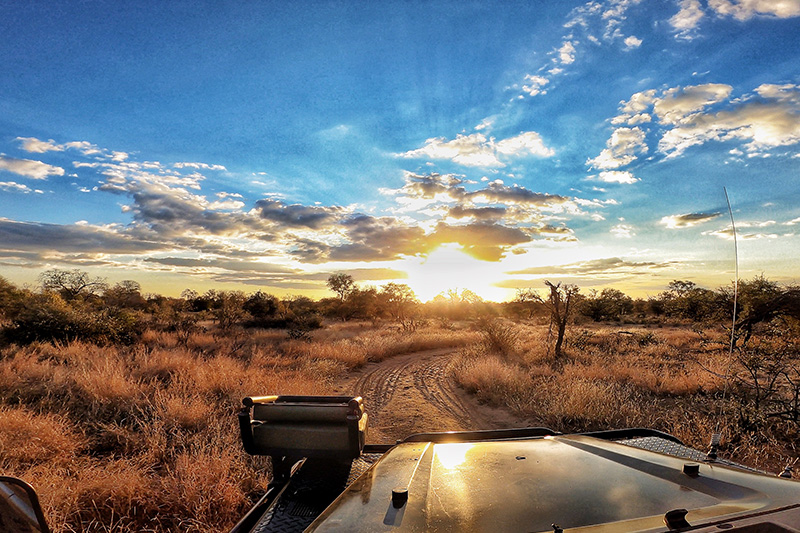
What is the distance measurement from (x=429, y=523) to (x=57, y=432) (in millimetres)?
5982

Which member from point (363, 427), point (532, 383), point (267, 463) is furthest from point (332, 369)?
point (363, 427)

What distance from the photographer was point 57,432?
16.8ft

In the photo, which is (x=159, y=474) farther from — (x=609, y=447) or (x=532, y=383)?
(x=532, y=383)

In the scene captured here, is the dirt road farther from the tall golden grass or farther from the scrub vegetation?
the tall golden grass

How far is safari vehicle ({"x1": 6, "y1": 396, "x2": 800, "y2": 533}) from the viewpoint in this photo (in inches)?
53.6

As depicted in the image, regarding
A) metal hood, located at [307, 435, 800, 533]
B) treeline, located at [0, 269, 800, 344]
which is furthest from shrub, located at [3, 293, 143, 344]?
metal hood, located at [307, 435, 800, 533]

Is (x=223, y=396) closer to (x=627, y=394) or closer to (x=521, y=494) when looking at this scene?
(x=521, y=494)

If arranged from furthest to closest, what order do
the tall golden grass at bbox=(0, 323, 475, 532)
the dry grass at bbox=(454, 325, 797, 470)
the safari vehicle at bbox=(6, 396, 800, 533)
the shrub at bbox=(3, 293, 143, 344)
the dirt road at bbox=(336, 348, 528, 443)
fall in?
the shrub at bbox=(3, 293, 143, 344), the dirt road at bbox=(336, 348, 528, 443), the dry grass at bbox=(454, 325, 797, 470), the tall golden grass at bbox=(0, 323, 475, 532), the safari vehicle at bbox=(6, 396, 800, 533)

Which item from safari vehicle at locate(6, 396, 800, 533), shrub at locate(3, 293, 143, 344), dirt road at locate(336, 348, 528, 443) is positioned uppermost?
safari vehicle at locate(6, 396, 800, 533)

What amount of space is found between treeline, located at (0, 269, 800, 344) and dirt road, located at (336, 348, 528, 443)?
6.07 m

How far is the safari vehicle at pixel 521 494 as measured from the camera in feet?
4.47

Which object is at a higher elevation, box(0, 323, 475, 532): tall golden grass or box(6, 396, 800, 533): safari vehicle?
box(6, 396, 800, 533): safari vehicle

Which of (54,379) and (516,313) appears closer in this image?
(54,379)

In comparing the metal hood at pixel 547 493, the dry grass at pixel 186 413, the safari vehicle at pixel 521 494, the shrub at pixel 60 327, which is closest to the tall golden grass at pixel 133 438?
the dry grass at pixel 186 413
